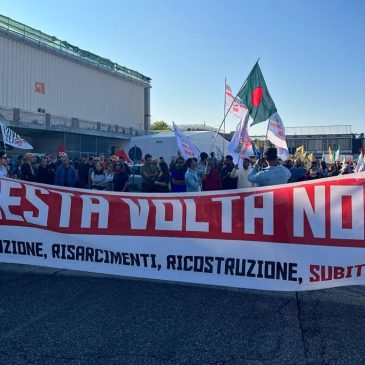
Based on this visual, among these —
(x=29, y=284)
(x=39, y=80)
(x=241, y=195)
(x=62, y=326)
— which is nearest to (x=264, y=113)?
(x=241, y=195)

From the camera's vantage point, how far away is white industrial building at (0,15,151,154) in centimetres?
4484

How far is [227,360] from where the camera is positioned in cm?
376

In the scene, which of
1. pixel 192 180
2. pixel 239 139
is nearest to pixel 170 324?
pixel 192 180

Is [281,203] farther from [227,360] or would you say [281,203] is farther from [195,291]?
[227,360]

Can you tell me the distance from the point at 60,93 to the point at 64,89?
1.03 metres

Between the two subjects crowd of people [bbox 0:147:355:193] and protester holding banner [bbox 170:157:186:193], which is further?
protester holding banner [bbox 170:157:186:193]

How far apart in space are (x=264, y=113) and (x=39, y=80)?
47374 millimetres

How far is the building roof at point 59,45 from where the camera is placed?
167 ft

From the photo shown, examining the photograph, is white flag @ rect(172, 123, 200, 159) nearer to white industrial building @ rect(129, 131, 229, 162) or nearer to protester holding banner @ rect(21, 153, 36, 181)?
protester holding banner @ rect(21, 153, 36, 181)

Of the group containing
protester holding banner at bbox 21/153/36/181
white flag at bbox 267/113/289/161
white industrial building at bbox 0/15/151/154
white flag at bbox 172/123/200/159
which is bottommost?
protester holding banner at bbox 21/153/36/181

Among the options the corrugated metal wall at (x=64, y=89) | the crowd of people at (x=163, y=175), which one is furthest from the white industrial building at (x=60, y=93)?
the crowd of people at (x=163, y=175)

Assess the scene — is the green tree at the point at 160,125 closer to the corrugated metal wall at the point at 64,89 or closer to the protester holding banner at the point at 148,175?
the corrugated metal wall at the point at 64,89

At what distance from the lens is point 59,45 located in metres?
58.4

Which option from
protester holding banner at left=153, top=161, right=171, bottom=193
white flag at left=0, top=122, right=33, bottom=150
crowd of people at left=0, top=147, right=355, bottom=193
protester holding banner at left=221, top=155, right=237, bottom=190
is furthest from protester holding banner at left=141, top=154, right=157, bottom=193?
white flag at left=0, top=122, right=33, bottom=150
